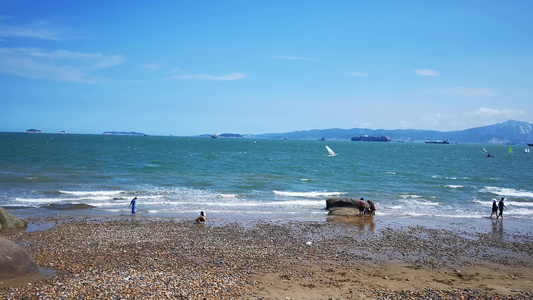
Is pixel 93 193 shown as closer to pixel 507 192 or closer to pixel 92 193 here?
pixel 92 193

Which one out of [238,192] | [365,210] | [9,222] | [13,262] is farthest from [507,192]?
[9,222]

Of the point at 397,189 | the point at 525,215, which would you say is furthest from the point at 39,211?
the point at 525,215

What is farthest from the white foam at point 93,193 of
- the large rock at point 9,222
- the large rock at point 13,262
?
the large rock at point 13,262

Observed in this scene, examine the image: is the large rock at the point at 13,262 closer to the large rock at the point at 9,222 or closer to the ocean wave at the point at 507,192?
the large rock at the point at 9,222

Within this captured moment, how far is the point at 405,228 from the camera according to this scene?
75.4ft

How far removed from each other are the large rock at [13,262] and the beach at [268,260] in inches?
17.1

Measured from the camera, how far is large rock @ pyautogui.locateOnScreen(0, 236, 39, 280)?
12203 millimetres

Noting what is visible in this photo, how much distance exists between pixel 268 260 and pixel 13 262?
900cm

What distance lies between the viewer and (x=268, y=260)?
605 inches

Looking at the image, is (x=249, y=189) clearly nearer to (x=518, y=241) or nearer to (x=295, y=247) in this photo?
(x=295, y=247)

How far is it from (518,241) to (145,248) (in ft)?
64.7

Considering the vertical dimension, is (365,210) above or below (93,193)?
below

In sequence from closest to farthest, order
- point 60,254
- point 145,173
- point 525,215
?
point 60,254, point 525,215, point 145,173

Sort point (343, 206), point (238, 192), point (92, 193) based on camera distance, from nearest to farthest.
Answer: point (343, 206) < point (92, 193) < point (238, 192)
